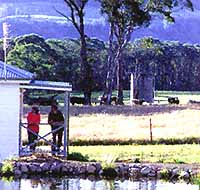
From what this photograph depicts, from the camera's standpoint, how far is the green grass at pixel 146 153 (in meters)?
26.1

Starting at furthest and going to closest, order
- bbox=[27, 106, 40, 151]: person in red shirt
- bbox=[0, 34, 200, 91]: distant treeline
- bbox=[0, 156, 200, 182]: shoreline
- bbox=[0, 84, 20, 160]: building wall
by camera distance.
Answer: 1. bbox=[0, 34, 200, 91]: distant treeline
2. bbox=[27, 106, 40, 151]: person in red shirt
3. bbox=[0, 84, 20, 160]: building wall
4. bbox=[0, 156, 200, 182]: shoreline

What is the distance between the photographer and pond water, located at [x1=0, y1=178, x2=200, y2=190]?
21062mm

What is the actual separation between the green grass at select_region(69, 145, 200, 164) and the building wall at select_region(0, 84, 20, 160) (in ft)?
8.24

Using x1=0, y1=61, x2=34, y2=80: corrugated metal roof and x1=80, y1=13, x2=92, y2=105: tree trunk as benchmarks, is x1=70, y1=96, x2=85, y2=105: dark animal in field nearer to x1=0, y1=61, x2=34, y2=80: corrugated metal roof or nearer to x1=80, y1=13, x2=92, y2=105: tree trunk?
x1=80, y1=13, x2=92, y2=105: tree trunk

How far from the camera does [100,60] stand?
316 ft

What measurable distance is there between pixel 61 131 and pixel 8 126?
1844 mm

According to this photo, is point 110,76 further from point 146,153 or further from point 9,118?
point 9,118

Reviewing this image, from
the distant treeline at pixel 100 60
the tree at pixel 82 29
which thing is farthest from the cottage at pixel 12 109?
the distant treeline at pixel 100 60

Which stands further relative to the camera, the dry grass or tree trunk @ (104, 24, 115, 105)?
tree trunk @ (104, 24, 115, 105)

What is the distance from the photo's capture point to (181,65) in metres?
109

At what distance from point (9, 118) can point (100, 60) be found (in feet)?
230

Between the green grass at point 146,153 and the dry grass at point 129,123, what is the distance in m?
2.51

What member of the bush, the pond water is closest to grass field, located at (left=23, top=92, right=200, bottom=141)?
the bush

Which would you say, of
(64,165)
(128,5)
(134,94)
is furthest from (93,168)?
(134,94)
